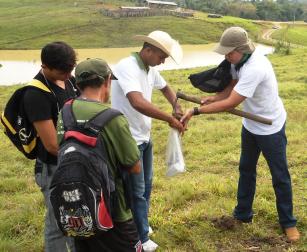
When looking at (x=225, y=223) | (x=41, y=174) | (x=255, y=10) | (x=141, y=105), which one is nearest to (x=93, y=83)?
(x=141, y=105)

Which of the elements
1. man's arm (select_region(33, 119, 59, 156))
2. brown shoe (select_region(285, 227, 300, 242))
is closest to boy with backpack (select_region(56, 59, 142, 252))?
man's arm (select_region(33, 119, 59, 156))

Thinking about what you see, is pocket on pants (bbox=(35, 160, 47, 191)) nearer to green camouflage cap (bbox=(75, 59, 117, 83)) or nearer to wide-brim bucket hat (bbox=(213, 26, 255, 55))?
green camouflage cap (bbox=(75, 59, 117, 83))

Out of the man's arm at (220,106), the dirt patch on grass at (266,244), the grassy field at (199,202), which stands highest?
the man's arm at (220,106)

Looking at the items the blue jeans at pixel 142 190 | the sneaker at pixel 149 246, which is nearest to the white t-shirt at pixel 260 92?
the blue jeans at pixel 142 190

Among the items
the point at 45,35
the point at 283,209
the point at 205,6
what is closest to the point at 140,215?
the point at 283,209

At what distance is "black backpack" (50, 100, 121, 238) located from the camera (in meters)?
2.54

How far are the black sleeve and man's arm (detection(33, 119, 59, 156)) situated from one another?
0.12ft

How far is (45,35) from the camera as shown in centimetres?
5044

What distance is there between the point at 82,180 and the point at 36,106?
0.80 meters

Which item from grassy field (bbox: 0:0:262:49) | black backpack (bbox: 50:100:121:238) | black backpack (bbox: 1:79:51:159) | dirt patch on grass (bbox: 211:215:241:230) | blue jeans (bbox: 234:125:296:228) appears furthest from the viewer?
grassy field (bbox: 0:0:262:49)

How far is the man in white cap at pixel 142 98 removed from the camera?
365 centimetres

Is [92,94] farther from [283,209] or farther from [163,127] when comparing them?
[163,127]

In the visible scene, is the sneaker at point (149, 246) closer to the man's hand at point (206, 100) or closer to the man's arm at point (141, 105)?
the man's arm at point (141, 105)

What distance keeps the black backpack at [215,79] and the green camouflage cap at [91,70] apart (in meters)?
1.85
